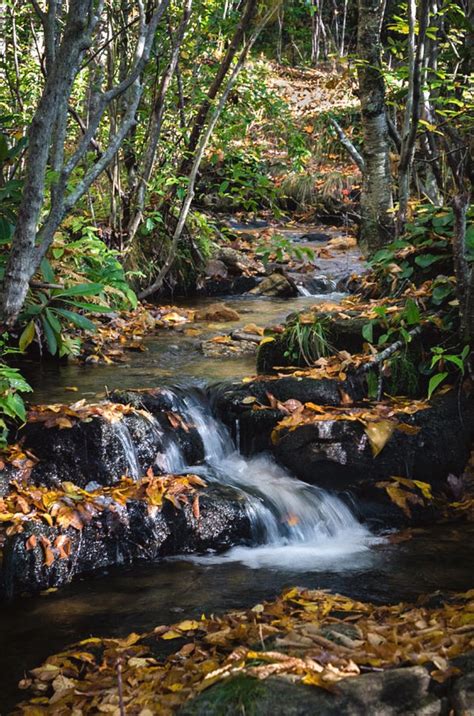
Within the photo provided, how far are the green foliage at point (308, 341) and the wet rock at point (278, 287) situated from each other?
4.04 meters

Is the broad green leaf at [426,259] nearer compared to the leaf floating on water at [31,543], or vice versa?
the leaf floating on water at [31,543]

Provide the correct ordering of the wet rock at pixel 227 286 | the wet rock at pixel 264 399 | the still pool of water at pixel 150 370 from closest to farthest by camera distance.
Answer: the wet rock at pixel 264 399 < the still pool of water at pixel 150 370 < the wet rock at pixel 227 286

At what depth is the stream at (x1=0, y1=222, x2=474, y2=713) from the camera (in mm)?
4020

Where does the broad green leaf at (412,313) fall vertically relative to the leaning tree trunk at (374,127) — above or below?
below

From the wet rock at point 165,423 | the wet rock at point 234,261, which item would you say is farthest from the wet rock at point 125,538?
the wet rock at point 234,261

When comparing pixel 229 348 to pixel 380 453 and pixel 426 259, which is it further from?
pixel 380 453

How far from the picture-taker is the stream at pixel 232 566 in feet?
13.2

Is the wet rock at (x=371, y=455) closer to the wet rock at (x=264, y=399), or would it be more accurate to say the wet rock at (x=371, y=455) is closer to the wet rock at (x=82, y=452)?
the wet rock at (x=264, y=399)

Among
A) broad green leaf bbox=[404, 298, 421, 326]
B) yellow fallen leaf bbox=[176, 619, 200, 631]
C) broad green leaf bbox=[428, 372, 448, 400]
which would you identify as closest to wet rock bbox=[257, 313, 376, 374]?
broad green leaf bbox=[404, 298, 421, 326]

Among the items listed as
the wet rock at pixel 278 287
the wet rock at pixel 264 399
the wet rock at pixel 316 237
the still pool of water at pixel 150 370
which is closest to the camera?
the wet rock at pixel 264 399

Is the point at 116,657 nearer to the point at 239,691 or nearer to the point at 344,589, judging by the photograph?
the point at 239,691

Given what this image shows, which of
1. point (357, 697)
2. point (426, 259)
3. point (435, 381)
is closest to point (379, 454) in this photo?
point (435, 381)

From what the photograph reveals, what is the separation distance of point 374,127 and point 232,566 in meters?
5.06

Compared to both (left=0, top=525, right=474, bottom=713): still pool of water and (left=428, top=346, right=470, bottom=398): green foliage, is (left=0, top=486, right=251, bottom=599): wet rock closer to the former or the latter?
(left=0, top=525, right=474, bottom=713): still pool of water
